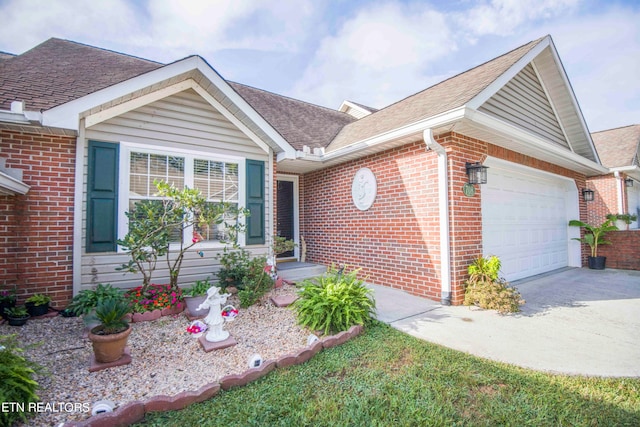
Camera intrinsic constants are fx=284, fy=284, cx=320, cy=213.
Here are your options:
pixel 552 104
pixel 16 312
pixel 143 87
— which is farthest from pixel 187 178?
pixel 552 104

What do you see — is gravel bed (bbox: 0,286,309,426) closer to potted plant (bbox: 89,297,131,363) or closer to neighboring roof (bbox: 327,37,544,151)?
potted plant (bbox: 89,297,131,363)

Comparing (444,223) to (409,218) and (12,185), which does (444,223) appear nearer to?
(409,218)

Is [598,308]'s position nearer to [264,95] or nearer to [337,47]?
[337,47]

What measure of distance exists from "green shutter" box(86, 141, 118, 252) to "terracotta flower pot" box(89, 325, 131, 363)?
2002 millimetres

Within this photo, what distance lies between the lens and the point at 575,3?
5.59 meters

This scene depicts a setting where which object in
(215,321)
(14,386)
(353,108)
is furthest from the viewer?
(353,108)

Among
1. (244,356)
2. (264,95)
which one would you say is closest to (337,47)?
(264,95)

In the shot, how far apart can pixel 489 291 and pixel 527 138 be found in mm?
3177

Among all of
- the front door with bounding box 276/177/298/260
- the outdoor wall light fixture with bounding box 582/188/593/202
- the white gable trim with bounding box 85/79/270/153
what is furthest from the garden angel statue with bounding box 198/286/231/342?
the outdoor wall light fixture with bounding box 582/188/593/202

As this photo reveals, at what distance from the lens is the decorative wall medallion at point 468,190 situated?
499 centimetres

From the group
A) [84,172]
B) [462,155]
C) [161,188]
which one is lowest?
[161,188]

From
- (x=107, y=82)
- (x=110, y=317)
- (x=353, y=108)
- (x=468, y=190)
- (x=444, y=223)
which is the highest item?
(x=353, y=108)

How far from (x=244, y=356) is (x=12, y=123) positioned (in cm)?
429

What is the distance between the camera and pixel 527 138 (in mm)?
5539
